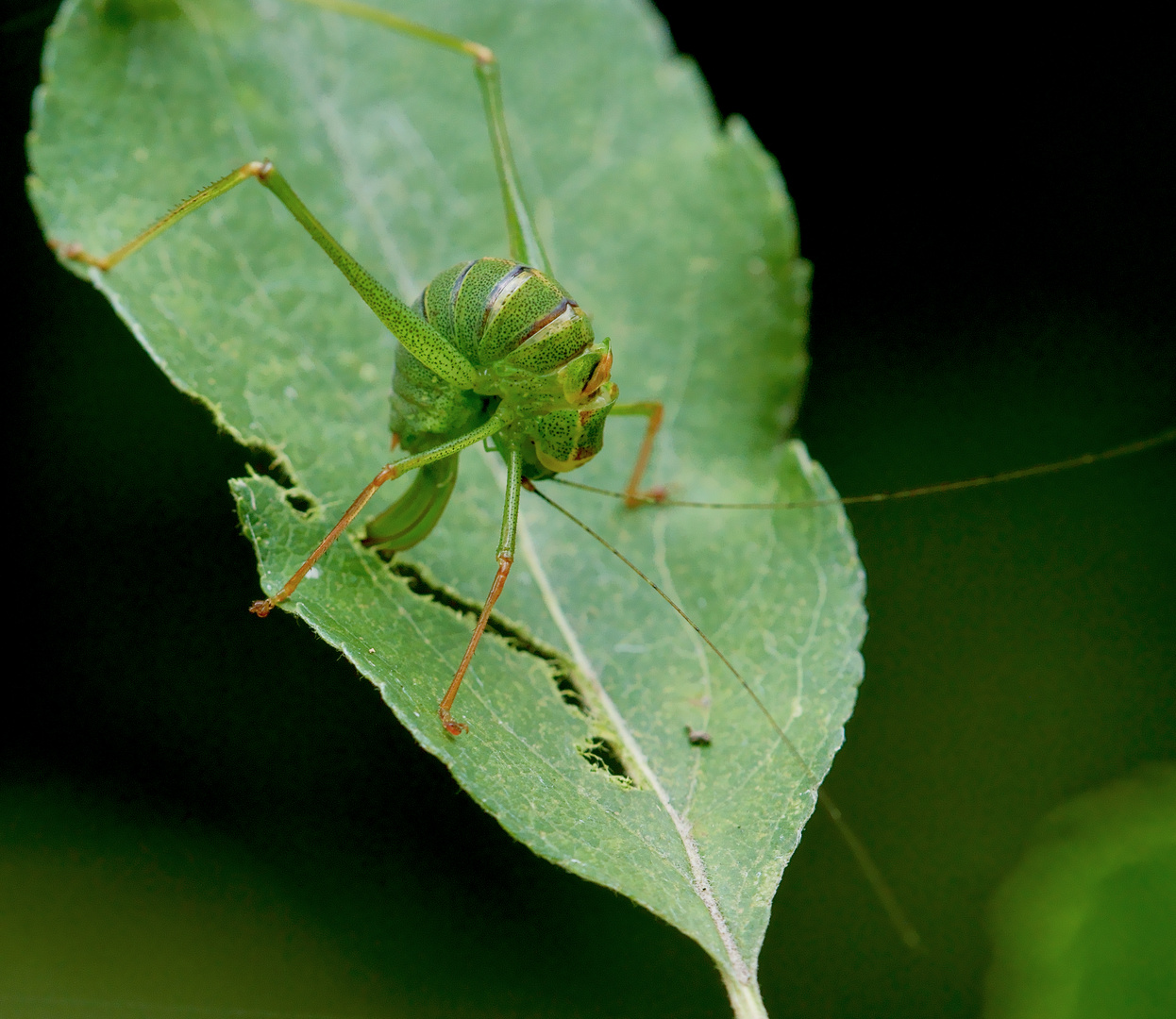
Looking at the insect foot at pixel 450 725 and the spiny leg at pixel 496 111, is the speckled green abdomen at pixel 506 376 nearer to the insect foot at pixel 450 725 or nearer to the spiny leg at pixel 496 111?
the spiny leg at pixel 496 111

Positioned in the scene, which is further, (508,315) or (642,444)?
(642,444)

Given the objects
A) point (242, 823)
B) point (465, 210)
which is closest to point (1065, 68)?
point (465, 210)

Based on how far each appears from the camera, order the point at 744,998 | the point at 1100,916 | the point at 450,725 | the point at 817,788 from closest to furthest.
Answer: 1. the point at 1100,916
2. the point at 744,998
3. the point at 450,725
4. the point at 817,788

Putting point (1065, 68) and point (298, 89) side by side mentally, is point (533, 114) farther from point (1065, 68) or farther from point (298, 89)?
point (1065, 68)

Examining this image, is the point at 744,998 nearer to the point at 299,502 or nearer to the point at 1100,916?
Answer: the point at 1100,916

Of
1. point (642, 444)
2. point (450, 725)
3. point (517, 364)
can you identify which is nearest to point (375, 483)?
point (517, 364)

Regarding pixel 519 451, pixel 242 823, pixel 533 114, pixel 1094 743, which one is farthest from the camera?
pixel 1094 743
